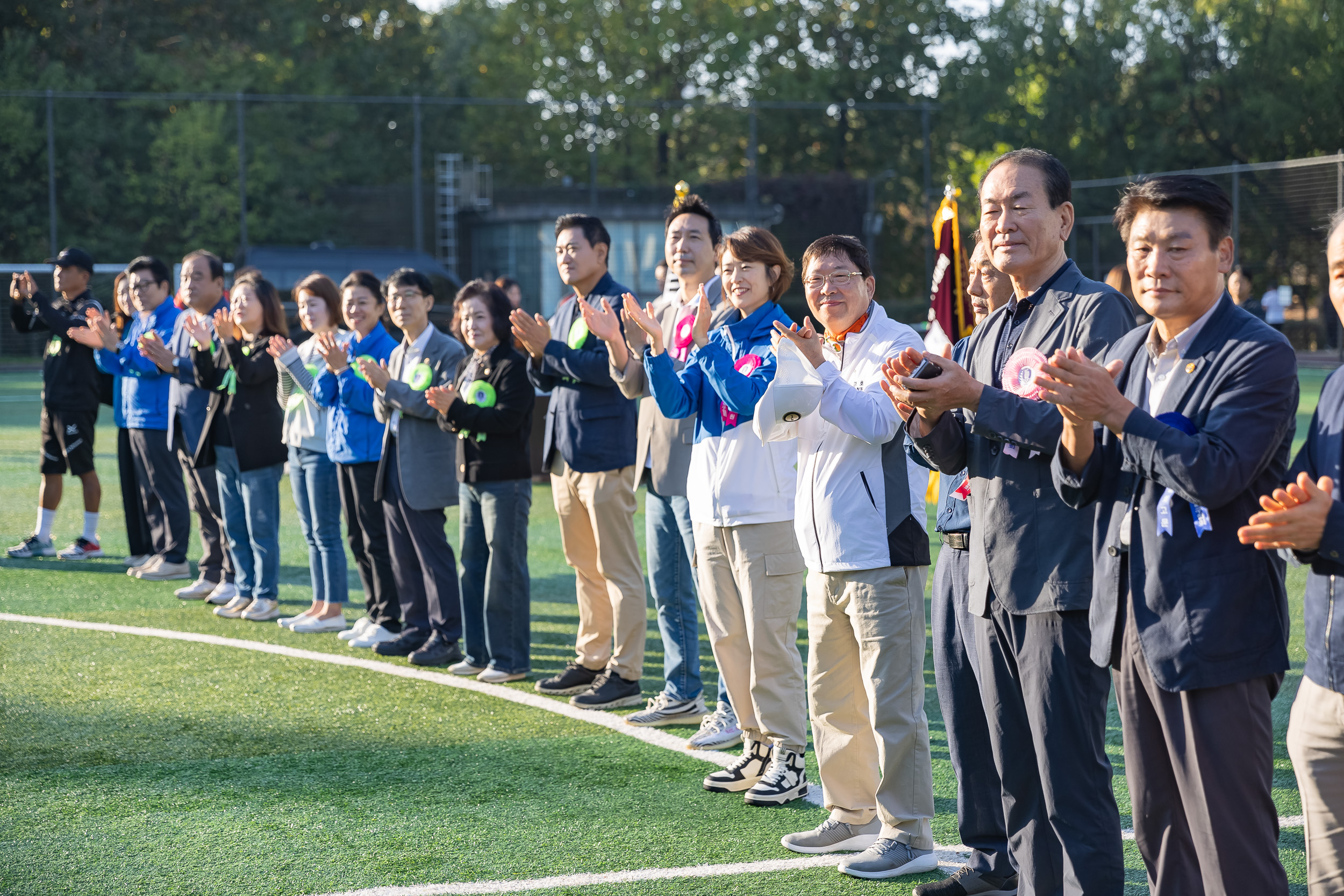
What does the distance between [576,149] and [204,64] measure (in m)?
10.5

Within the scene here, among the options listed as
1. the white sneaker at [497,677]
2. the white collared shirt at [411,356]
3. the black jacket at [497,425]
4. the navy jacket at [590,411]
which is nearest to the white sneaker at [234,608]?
the white collared shirt at [411,356]

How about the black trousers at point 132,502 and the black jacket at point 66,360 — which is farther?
the black jacket at point 66,360

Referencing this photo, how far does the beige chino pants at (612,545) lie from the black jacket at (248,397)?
2.36 metres

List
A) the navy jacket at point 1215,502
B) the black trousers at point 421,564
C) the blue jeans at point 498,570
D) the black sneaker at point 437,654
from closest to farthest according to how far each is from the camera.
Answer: the navy jacket at point 1215,502, the blue jeans at point 498,570, the black sneaker at point 437,654, the black trousers at point 421,564

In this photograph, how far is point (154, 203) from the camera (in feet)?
101

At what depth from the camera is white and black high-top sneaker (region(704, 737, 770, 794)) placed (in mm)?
4602

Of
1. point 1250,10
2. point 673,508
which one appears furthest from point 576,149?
point 673,508

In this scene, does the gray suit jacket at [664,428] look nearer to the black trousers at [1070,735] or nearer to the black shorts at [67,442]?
the black trousers at [1070,735]

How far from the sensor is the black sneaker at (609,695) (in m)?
5.72

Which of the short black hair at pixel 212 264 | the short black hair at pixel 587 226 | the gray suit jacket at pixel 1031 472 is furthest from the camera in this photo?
the short black hair at pixel 212 264

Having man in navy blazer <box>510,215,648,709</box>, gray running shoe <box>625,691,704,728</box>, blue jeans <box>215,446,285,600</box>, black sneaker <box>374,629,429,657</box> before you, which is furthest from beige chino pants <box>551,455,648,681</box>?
blue jeans <box>215,446,285,600</box>

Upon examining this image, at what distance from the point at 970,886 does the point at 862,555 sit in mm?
1008

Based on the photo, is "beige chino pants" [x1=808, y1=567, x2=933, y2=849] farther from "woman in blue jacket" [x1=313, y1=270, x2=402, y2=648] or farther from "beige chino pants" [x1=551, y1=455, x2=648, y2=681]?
"woman in blue jacket" [x1=313, y1=270, x2=402, y2=648]

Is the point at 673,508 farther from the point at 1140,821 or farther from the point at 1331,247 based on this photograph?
the point at 1331,247
